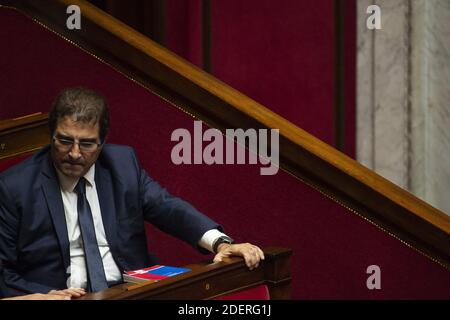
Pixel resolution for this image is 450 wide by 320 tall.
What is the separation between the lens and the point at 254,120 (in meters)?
3.17

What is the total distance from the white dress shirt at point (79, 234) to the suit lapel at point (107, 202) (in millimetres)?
11

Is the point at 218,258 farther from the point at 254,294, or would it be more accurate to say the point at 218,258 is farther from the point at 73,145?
the point at 73,145

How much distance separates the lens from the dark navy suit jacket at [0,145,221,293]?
8.26 ft

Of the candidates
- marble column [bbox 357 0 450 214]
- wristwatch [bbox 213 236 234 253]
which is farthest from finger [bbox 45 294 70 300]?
marble column [bbox 357 0 450 214]

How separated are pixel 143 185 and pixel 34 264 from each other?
40cm

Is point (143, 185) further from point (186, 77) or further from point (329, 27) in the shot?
point (329, 27)

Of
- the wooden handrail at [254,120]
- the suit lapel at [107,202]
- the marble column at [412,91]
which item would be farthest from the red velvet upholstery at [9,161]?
the marble column at [412,91]

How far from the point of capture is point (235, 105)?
318 cm

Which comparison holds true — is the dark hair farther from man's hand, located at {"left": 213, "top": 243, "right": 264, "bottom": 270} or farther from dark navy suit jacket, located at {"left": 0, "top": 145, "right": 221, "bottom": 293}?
man's hand, located at {"left": 213, "top": 243, "right": 264, "bottom": 270}

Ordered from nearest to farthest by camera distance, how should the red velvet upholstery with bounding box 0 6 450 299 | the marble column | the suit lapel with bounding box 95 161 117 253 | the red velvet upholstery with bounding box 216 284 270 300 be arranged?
the red velvet upholstery with bounding box 216 284 270 300
the suit lapel with bounding box 95 161 117 253
the red velvet upholstery with bounding box 0 6 450 299
the marble column

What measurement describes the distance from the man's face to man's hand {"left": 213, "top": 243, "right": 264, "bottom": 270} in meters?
0.45

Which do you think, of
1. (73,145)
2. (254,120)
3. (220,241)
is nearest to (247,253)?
(220,241)

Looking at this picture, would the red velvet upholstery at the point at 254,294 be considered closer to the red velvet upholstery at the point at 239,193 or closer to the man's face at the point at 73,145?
the man's face at the point at 73,145

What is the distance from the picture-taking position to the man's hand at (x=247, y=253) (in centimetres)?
243
